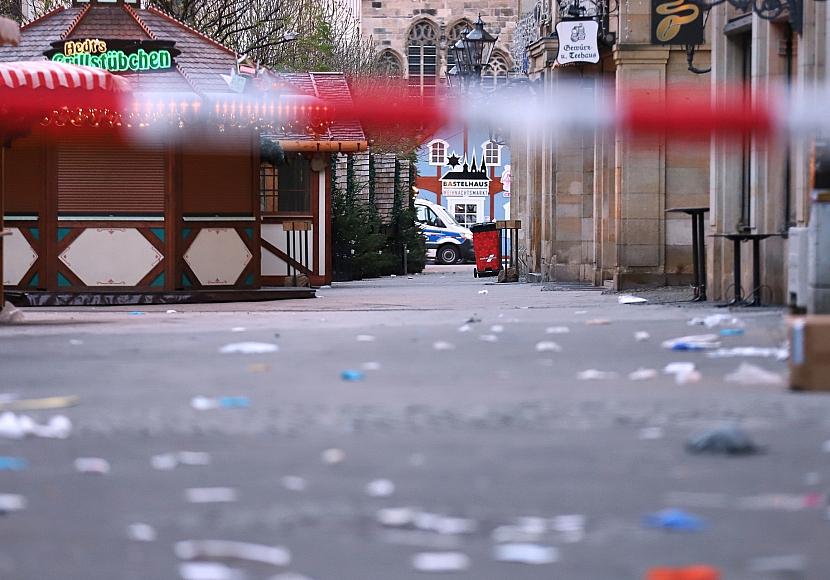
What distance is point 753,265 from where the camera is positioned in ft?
55.2

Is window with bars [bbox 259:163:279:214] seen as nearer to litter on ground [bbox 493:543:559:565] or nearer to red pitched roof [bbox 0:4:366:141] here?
red pitched roof [bbox 0:4:366:141]

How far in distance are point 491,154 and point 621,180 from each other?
63.9 meters

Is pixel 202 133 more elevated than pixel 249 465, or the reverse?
pixel 202 133

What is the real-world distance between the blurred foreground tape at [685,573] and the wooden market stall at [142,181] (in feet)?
58.6

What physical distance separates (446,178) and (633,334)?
224ft

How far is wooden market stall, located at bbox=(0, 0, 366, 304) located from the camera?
74.1 feet

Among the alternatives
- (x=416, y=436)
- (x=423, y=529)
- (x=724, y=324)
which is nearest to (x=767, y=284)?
(x=724, y=324)

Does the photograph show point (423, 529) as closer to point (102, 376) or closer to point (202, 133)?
point (102, 376)

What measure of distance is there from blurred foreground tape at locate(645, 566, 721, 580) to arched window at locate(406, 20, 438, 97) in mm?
87209

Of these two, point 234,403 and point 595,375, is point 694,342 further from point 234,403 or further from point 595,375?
point 234,403

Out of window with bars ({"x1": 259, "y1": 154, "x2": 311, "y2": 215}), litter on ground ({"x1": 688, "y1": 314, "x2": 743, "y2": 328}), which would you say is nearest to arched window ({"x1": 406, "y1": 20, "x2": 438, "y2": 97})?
window with bars ({"x1": 259, "y1": 154, "x2": 311, "y2": 215})

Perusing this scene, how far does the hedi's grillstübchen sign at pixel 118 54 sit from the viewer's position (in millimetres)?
22875

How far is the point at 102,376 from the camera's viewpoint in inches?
383

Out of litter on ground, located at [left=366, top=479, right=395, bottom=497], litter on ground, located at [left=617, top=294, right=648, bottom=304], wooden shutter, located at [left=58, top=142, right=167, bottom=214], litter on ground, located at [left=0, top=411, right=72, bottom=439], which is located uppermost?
wooden shutter, located at [left=58, top=142, right=167, bottom=214]
